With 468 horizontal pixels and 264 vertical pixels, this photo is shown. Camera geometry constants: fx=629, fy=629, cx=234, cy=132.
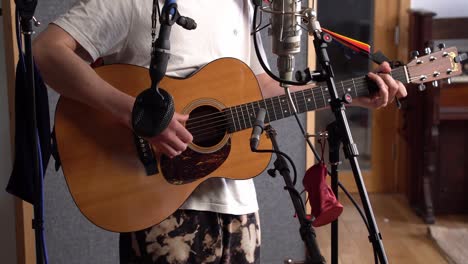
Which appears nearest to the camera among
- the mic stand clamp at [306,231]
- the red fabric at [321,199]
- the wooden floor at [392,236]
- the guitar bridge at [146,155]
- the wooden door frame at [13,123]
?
the mic stand clamp at [306,231]

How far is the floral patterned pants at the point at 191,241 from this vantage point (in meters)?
1.29

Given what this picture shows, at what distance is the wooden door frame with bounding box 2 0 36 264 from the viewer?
Result: 88.6 inches

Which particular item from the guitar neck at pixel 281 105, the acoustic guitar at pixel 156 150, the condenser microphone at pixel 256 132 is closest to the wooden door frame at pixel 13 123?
the acoustic guitar at pixel 156 150

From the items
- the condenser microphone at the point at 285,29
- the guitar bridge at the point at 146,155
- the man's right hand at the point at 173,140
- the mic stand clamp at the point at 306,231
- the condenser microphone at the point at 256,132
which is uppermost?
the condenser microphone at the point at 285,29

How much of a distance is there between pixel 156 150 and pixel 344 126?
48cm

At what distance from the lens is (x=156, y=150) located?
53.9 inches

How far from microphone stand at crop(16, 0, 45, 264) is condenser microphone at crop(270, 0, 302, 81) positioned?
1.48 ft

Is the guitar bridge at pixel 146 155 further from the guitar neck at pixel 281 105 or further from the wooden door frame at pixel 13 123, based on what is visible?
the wooden door frame at pixel 13 123

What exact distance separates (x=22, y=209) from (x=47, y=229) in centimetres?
13

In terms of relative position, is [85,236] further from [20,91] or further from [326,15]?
[326,15]

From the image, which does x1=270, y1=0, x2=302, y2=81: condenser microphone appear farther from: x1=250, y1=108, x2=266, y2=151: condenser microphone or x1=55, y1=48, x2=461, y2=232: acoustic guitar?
x1=55, y1=48, x2=461, y2=232: acoustic guitar

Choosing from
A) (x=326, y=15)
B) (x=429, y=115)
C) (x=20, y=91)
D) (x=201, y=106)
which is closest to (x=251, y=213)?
(x=201, y=106)

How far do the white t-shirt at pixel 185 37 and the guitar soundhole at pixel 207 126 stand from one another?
10 cm

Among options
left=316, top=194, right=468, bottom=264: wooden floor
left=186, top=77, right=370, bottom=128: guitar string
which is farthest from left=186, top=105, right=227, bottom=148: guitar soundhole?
left=316, top=194, right=468, bottom=264: wooden floor
